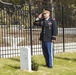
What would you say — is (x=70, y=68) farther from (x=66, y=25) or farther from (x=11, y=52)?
(x=66, y=25)

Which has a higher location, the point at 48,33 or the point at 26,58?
the point at 48,33

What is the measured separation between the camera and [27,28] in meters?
14.6

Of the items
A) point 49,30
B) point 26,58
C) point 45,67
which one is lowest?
point 45,67

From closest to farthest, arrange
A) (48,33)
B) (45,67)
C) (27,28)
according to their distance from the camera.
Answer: (48,33) < (45,67) < (27,28)

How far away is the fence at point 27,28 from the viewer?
13.7 m

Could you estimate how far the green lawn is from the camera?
999 cm

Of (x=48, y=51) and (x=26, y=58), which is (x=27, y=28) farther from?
(x=26, y=58)

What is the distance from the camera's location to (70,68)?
10953 millimetres

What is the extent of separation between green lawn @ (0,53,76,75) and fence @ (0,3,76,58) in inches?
54.4

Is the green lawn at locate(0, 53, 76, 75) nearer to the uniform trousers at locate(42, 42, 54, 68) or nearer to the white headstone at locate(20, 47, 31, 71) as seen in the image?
the white headstone at locate(20, 47, 31, 71)

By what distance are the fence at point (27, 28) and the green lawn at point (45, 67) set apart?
54.4 inches

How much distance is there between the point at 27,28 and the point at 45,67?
4093mm

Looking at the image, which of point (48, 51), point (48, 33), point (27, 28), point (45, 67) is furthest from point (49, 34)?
point (27, 28)

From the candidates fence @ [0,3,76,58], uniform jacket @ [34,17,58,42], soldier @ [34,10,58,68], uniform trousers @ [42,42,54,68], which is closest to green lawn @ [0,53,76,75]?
uniform trousers @ [42,42,54,68]
